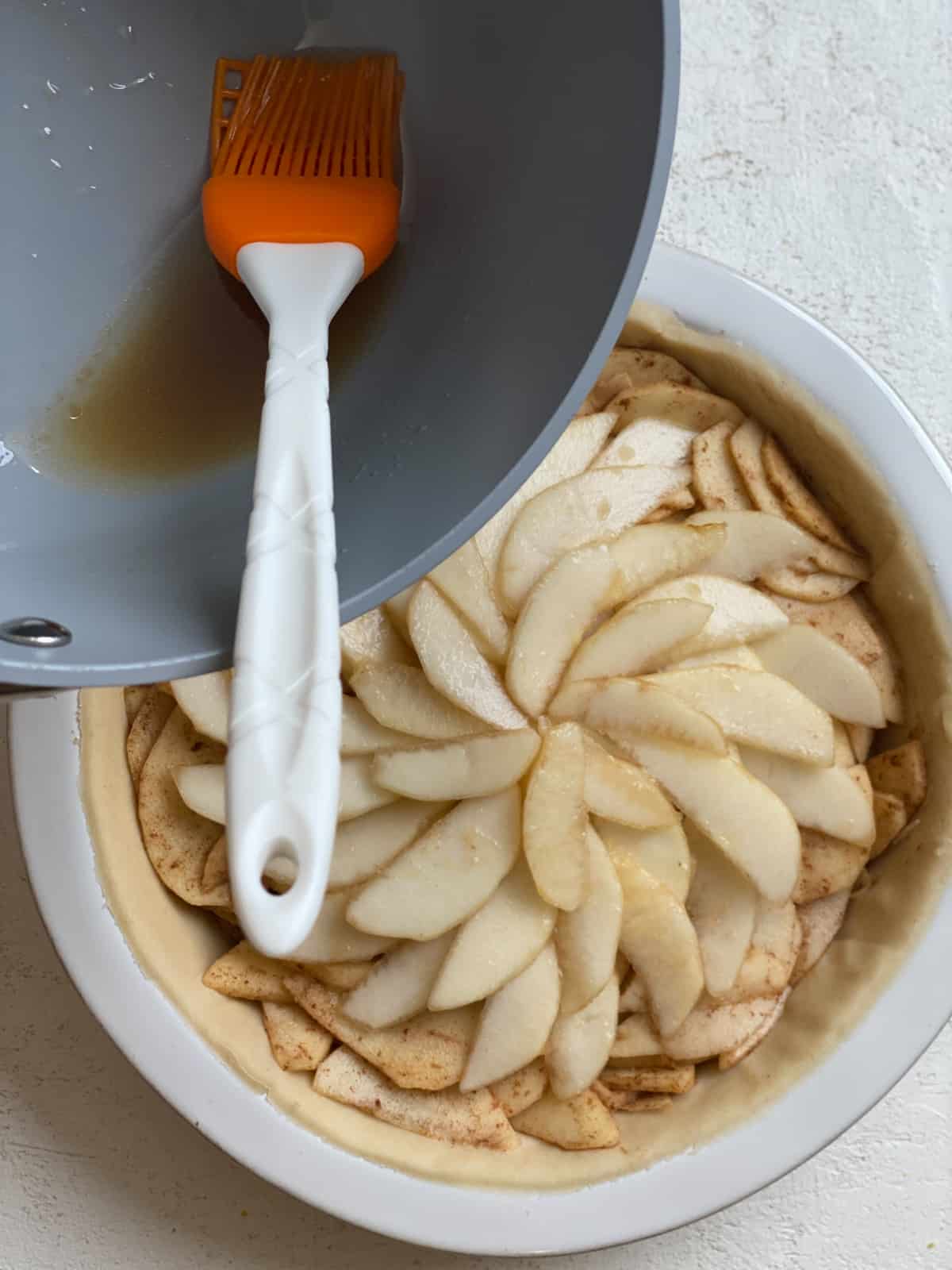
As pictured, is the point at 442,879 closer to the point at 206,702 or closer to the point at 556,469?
the point at 206,702

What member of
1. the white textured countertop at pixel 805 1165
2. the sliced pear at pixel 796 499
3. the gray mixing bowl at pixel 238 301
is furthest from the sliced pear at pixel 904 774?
the gray mixing bowl at pixel 238 301

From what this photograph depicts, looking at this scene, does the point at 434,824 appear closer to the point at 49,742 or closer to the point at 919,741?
the point at 49,742

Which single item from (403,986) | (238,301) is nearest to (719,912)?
(403,986)

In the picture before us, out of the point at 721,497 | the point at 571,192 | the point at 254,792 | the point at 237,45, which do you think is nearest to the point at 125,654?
the point at 254,792

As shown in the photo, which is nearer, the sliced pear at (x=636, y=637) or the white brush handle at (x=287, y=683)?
the white brush handle at (x=287, y=683)

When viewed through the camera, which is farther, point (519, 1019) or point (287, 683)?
point (519, 1019)

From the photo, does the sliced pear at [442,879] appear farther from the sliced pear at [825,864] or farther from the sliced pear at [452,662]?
the sliced pear at [825,864]

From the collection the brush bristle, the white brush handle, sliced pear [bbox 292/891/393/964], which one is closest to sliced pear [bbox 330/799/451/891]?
sliced pear [bbox 292/891/393/964]
